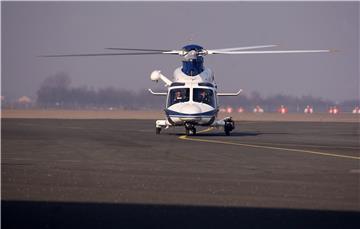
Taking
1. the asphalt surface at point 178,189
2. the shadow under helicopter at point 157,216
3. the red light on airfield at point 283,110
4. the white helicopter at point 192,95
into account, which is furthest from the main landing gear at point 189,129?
the red light on airfield at point 283,110

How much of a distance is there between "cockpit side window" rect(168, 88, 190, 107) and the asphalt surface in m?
12.5

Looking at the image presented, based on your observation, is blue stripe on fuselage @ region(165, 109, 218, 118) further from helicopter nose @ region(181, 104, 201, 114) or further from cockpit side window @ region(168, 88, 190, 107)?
cockpit side window @ region(168, 88, 190, 107)

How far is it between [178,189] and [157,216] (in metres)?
3.01

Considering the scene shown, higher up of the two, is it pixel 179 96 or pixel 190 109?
pixel 179 96

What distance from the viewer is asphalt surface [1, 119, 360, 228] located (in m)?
10.9

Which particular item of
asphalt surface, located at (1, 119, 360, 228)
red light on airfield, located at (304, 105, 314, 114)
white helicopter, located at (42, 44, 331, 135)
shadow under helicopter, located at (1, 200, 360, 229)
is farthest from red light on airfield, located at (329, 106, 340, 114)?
shadow under helicopter, located at (1, 200, 360, 229)

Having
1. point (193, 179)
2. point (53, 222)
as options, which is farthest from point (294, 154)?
point (53, 222)

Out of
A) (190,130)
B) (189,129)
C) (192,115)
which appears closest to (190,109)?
(192,115)

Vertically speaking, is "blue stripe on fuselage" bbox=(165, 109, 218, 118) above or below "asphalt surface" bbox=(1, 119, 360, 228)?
above

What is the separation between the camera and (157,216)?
11109 millimetres

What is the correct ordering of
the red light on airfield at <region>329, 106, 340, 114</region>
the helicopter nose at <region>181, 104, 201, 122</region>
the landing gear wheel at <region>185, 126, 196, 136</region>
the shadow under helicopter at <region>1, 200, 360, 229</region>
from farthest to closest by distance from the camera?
1. the red light on airfield at <region>329, 106, 340, 114</region>
2. the landing gear wheel at <region>185, 126, 196, 136</region>
3. the helicopter nose at <region>181, 104, 201, 122</region>
4. the shadow under helicopter at <region>1, 200, 360, 229</region>

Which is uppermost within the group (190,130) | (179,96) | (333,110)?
(333,110)

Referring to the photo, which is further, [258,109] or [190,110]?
[258,109]

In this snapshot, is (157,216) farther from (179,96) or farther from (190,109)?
(179,96)
